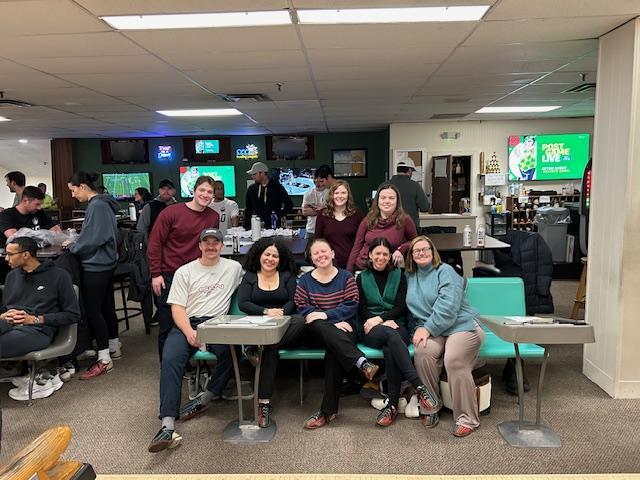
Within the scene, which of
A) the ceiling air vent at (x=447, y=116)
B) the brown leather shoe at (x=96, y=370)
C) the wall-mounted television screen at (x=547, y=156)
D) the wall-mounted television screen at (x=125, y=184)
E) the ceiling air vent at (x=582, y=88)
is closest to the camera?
the brown leather shoe at (x=96, y=370)

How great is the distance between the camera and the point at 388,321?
3.33m

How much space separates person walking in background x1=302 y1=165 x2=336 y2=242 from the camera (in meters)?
5.65

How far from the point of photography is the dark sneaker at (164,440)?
2.77 meters

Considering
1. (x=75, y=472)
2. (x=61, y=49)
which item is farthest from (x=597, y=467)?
(x=61, y=49)

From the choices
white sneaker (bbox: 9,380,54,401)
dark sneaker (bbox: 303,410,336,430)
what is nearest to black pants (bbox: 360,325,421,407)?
dark sneaker (bbox: 303,410,336,430)

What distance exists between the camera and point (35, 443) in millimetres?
1283

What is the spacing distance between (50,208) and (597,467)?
9863 mm

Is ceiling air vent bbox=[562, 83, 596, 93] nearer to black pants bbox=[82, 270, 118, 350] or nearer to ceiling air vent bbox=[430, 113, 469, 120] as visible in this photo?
ceiling air vent bbox=[430, 113, 469, 120]

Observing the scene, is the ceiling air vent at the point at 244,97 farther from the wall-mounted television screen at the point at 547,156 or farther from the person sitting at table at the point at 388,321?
the wall-mounted television screen at the point at 547,156

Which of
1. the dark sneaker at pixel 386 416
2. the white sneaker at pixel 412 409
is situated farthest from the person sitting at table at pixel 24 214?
the white sneaker at pixel 412 409

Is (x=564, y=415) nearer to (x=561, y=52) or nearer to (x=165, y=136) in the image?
(x=561, y=52)

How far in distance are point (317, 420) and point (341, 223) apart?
1.55 metres

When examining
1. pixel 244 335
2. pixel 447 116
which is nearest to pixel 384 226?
pixel 244 335

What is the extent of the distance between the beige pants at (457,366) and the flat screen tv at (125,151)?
27.9ft
